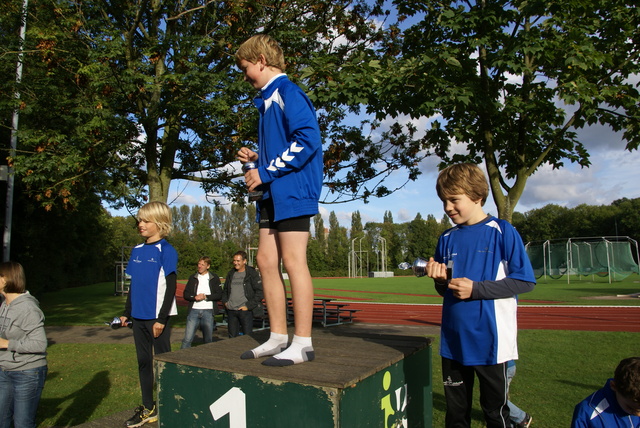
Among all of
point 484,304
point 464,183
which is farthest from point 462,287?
point 464,183

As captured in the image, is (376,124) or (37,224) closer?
(376,124)

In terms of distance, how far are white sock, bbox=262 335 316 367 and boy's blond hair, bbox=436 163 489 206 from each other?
48.3 inches

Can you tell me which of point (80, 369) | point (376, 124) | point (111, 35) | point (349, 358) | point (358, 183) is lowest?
point (80, 369)

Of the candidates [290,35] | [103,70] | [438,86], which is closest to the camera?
[438,86]

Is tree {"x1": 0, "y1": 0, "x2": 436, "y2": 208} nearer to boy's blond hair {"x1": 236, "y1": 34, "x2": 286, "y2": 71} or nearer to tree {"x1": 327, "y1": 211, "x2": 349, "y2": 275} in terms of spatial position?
boy's blond hair {"x1": 236, "y1": 34, "x2": 286, "y2": 71}

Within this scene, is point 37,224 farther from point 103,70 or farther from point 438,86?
point 438,86

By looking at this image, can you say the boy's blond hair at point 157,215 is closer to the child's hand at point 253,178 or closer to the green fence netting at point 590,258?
the child's hand at point 253,178

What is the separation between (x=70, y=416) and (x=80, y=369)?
266 cm

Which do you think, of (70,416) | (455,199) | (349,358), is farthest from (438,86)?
(70,416)

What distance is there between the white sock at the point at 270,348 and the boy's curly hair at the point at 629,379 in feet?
6.35

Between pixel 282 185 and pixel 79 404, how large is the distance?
475 centimetres

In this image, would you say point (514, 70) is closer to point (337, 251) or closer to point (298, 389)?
point (298, 389)

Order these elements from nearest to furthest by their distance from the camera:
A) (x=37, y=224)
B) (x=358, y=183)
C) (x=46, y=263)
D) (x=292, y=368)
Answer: (x=292, y=368) < (x=358, y=183) < (x=37, y=224) < (x=46, y=263)

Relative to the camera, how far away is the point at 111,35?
795 cm
